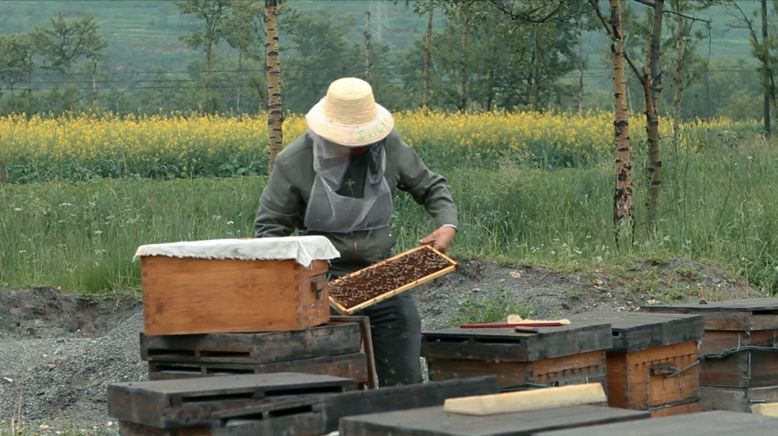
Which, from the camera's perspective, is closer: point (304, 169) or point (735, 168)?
point (304, 169)

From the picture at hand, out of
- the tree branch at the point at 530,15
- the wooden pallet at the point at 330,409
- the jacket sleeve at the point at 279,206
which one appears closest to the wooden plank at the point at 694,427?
the wooden pallet at the point at 330,409

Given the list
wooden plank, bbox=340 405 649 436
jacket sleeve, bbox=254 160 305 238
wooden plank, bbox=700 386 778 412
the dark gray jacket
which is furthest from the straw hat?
wooden plank, bbox=340 405 649 436

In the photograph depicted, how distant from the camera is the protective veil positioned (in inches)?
266

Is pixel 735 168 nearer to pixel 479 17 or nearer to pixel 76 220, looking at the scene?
pixel 479 17

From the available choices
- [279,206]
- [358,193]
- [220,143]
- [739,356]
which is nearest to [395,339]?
[358,193]

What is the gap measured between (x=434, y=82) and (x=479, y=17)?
43.5m

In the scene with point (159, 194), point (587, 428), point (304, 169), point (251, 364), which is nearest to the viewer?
point (587, 428)

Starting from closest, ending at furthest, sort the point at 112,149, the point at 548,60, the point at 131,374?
1. the point at 131,374
2. the point at 112,149
3. the point at 548,60

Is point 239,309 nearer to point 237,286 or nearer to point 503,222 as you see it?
point 237,286

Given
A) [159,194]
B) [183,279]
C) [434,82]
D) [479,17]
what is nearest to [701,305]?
[183,279]

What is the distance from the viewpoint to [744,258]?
41.7 ft

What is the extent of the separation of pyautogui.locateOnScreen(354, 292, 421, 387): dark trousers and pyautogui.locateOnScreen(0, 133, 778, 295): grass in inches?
213

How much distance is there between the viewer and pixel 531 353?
19.2ft

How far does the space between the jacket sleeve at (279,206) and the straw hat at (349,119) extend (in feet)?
1.08
